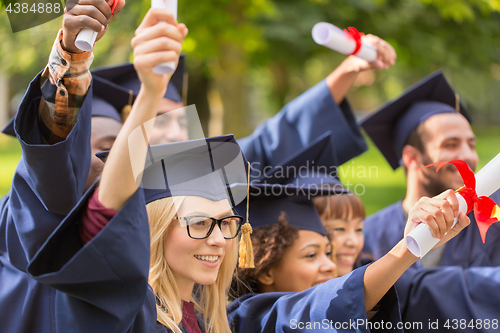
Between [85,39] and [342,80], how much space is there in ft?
7.86

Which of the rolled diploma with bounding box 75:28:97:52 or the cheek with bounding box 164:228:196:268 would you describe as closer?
the rolled diploma with bounding box 75:28:97:52

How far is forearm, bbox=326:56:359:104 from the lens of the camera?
10.6 feet

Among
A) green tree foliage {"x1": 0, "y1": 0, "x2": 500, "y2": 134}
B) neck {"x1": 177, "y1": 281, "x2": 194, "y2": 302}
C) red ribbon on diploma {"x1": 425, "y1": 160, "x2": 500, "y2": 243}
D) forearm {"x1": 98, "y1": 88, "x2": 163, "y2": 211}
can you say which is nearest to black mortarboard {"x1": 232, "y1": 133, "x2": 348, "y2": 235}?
neck {"x1": 177, "y1": 281, "x2": 194, "y2": 302}

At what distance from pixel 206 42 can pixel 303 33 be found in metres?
1.74

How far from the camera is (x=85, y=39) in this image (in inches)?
49.4

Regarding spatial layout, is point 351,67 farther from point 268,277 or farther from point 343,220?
point 268,277

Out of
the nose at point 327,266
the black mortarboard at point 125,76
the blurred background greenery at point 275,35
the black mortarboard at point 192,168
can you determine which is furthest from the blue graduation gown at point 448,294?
the blurred background greenery at point 275,35

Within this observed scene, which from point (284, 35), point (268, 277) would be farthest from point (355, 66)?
point (284, 35)

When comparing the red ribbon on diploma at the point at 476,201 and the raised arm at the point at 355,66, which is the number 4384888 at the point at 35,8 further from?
the raised arm at the point at 355,66

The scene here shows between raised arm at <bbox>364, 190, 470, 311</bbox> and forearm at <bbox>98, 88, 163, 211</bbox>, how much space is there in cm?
92

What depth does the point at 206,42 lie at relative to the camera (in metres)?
6.02

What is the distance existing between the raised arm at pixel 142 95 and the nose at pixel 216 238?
Answer: 696 millimetres

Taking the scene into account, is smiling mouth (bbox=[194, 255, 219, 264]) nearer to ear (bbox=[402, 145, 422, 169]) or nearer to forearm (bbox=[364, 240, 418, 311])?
forearm (bbox=[364, 240, 418, 311])

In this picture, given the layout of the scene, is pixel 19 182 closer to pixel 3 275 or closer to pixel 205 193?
pixel 3 275
